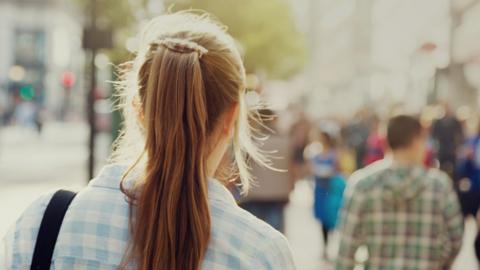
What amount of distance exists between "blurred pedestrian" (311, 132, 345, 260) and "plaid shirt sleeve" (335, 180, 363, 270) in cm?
506

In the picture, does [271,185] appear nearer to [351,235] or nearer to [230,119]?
[351,235]

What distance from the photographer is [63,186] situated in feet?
29.5

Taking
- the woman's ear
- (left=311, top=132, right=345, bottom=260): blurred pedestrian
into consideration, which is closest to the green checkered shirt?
the woman's ear

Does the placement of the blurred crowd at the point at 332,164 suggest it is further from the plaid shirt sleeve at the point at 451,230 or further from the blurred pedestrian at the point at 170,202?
the blurred pedestrian at the point at 170,202

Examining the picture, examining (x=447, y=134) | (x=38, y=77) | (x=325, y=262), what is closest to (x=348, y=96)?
(x=38, y=77)

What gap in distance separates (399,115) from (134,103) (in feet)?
10.3

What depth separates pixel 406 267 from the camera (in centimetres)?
463

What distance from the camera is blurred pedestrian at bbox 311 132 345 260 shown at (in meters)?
9.84

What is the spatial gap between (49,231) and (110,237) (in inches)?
4.9

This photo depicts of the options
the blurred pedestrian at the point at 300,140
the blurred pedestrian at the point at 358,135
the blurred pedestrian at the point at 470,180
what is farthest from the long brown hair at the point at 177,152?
the blurred pedestrian at the point at 358,135

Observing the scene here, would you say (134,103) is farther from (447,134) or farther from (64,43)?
(64,43)

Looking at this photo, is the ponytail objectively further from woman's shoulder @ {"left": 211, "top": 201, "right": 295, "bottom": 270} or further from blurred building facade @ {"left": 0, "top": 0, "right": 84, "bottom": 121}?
blurred building facade @ {"left": 0, "top": 0, "right": 84, "bottom": 121}

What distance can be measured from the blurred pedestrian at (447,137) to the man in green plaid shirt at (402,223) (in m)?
11.9

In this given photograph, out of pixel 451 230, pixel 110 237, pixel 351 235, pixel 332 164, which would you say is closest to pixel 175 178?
pixel 110 237
